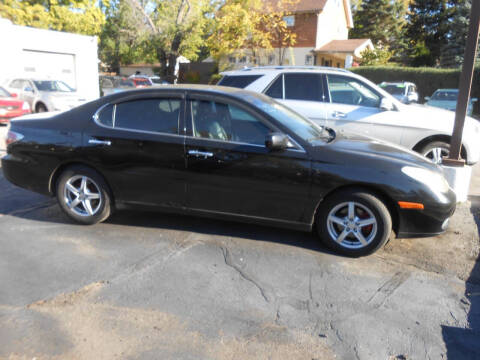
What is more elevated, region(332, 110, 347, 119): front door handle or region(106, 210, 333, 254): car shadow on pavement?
region(332, 110, 347, 119): front door handle

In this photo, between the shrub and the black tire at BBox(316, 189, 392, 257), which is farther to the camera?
the shrub

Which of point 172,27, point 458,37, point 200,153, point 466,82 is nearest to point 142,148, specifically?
point 200,153

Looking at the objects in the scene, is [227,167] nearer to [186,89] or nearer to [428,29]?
[186,89]

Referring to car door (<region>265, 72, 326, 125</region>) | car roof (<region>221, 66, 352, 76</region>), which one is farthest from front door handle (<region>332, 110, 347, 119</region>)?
car roof (<region>221, 66, 352, 76</region>)

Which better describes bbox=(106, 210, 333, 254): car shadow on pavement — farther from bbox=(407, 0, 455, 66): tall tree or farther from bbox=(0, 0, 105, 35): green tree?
bbox=(407, 0, 455, 66): tall tree

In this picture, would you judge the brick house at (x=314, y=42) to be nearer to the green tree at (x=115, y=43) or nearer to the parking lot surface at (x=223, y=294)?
the green tree at (x=115, y=43)

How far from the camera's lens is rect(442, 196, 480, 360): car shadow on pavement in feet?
9.20

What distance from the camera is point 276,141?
3.98 metres

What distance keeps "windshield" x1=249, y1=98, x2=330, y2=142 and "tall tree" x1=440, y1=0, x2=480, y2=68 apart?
31.7 metres

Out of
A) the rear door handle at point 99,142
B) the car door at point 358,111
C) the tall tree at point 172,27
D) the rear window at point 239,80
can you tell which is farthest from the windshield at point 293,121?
the tall tree at point 172,27

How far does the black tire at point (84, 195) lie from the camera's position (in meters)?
4.67

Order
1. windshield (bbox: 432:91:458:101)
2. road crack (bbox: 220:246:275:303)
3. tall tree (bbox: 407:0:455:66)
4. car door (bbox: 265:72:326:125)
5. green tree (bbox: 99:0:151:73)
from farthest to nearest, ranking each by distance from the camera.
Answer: green tree (bbox: 99:0:151:73) < tall tree (bbox: 407:0:455:66) < windshield (bbox: 432:91:458:101) < car door (bbox: 265:72:326:125) < road crack (bbox: 220:246:275:303)

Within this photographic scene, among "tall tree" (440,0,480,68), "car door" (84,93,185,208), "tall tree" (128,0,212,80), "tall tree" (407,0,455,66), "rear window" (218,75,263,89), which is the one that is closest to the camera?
"car door" (84,93,185,208)

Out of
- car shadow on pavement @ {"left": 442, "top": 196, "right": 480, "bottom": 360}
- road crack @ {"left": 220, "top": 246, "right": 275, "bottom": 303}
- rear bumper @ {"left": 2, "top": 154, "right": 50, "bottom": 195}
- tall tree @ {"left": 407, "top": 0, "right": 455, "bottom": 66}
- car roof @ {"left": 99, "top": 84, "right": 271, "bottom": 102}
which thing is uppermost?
tall tree @ {"left": 407, "top": 0, "right": 455, "bottom": 66}
